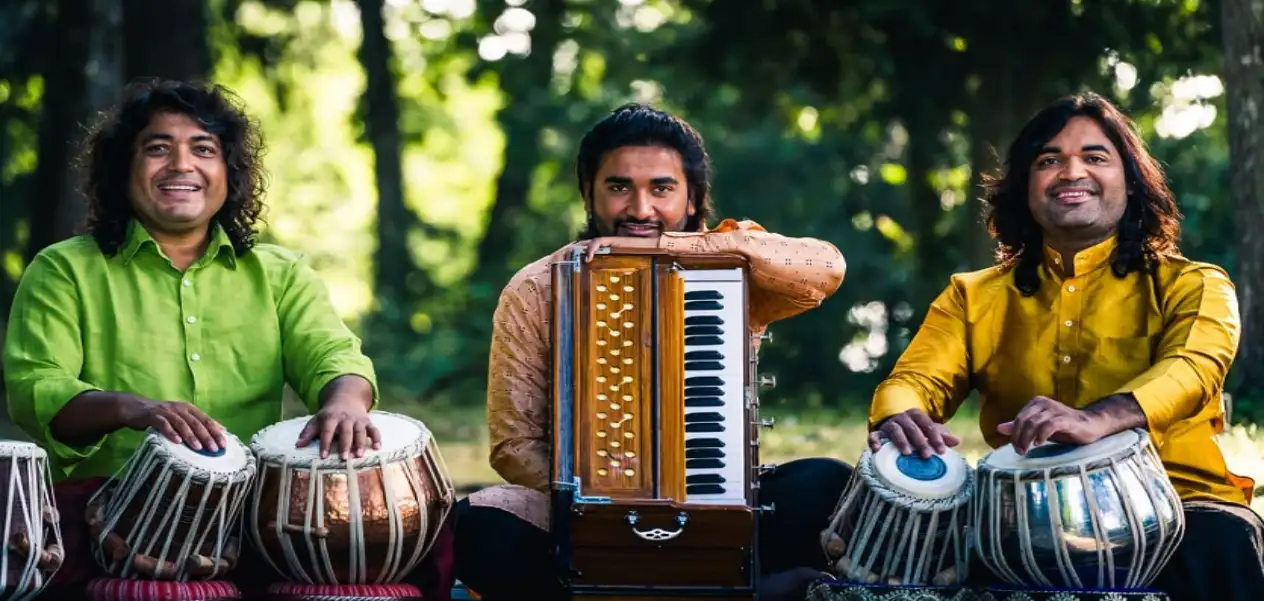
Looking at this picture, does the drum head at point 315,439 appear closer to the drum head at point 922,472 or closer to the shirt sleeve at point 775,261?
the shirt sleeve at point 775,261

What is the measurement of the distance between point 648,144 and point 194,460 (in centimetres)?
157

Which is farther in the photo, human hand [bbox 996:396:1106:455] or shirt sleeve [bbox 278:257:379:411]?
shirt sleeve [bbox 278:257:379:411]

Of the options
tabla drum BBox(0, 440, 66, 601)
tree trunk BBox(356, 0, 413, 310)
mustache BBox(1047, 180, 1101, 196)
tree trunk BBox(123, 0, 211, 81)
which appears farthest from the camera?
tree trunk BBox(356, 0, 413, 310)

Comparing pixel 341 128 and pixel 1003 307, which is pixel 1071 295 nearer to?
pixel 1003 307

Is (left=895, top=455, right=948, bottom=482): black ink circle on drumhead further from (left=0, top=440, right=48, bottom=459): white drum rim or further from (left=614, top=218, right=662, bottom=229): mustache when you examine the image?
(left=0, top=440, right=48, bottom=459): white drum rim

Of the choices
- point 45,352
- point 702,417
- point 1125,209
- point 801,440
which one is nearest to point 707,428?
point 702,417

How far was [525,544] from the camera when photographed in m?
5.16

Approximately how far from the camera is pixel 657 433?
4.75m

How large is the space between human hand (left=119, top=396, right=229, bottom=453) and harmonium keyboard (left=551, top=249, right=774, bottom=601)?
878mm

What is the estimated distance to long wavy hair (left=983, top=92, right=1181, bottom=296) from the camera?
16.6ft

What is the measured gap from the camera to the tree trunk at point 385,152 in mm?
18312

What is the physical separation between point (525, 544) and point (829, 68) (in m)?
6.31

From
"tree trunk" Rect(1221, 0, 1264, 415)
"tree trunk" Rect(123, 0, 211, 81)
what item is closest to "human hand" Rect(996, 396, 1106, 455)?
"tree trunk" Rect(1221, 0, 1264, 415)

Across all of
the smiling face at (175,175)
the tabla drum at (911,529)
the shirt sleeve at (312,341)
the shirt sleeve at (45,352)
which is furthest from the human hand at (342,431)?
the tabla drum at (911,529)
